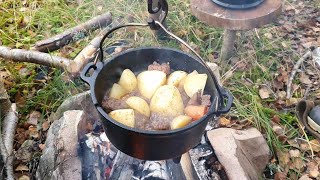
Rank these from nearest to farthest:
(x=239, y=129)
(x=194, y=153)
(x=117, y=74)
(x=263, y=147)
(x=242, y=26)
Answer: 1. (x=117, y=74)
2. (x=194, y=153)
3. (x=263, y=147)
4. (x=239, y=129)
5. (x=242, y=26)

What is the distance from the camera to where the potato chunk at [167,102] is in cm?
200

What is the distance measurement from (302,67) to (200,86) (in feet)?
7.55

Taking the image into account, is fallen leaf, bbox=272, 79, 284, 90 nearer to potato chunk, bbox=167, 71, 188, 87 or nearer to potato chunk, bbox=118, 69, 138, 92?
potato chunk, bbox=167, 71, 188, 87

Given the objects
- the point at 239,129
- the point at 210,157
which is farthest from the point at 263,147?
the point at 210,157

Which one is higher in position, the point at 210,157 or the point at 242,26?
the point at 242,26

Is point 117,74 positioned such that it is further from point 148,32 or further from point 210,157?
point 148,32

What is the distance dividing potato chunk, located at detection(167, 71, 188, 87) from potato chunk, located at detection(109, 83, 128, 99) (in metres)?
0.29

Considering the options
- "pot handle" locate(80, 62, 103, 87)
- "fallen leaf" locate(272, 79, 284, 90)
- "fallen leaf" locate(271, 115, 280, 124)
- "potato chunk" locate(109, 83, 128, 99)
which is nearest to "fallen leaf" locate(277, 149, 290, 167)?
"fallen leaf" locate(271, 115, 280, 124)

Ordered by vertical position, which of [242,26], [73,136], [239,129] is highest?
[242,26]

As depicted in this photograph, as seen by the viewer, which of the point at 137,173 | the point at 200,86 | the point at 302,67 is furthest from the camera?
the point at 302,67

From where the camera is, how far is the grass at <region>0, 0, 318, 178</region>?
11.2 ft

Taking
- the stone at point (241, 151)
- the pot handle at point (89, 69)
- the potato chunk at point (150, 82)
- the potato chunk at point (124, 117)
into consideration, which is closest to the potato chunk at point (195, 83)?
the potato chunk at point (150, 82)

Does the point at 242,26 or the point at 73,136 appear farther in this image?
the point at 242,26

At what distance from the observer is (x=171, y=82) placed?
2203mm
